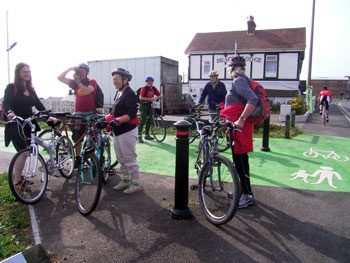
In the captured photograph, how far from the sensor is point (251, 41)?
29906 millimetres

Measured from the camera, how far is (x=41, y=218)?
3605mm

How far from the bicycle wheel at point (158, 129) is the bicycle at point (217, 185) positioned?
15.8ft

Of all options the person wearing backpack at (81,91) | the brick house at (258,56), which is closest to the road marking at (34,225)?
the person wearing backpack at (81,91)

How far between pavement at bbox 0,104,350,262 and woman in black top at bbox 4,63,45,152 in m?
0.96

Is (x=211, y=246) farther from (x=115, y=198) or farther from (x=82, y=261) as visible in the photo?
(x=115, y=198)

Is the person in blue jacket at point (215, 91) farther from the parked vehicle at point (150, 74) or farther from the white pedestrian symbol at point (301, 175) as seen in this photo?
the parked vehicle at point (150, 74)

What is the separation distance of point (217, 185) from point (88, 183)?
1681 mm

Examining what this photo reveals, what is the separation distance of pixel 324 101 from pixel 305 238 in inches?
492

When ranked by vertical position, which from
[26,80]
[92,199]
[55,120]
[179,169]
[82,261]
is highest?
[26,80]

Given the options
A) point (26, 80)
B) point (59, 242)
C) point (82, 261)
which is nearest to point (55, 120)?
point (26, 80)

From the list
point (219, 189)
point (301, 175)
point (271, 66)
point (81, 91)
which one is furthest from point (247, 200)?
point (271, 66)

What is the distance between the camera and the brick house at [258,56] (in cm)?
2781

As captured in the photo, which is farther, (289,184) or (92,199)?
(289,184)

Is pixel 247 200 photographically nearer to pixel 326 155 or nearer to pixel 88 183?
pixel 88 183
